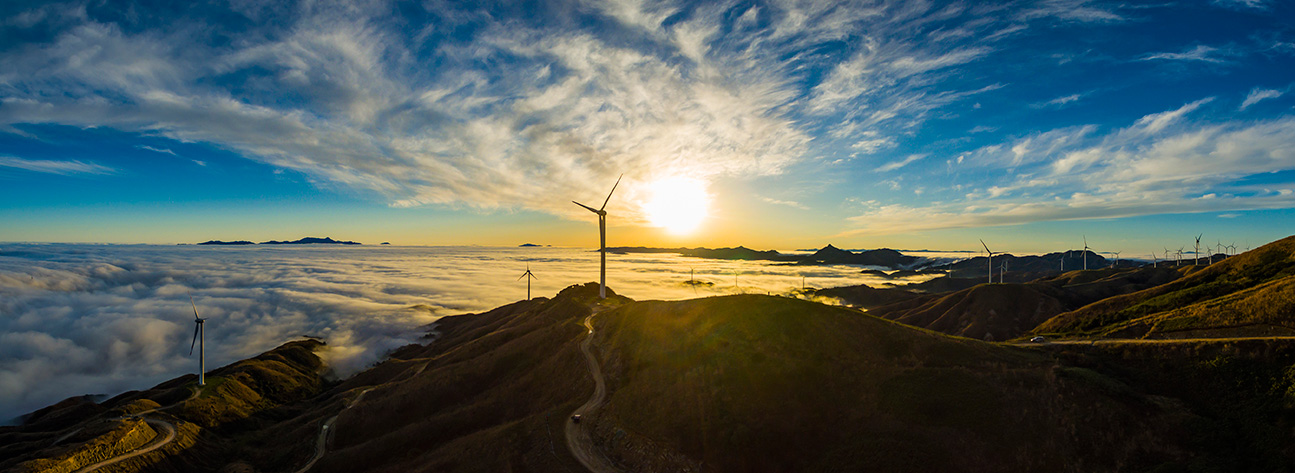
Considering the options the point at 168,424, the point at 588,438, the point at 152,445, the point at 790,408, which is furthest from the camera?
the point at 168,424

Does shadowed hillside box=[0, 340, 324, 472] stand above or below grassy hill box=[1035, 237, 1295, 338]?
below

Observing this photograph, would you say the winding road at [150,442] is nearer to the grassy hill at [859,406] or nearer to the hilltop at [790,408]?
the hilltop at [790,408]

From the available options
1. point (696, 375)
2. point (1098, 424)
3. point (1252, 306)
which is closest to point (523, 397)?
point (696, 375)

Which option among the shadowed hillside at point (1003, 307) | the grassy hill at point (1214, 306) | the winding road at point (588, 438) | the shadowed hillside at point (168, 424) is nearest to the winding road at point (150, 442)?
the shadowed hillside at point (168, 424)

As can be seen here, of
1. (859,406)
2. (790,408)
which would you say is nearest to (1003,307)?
(859,406)

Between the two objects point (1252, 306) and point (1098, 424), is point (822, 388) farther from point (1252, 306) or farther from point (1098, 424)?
point (1252, 306)

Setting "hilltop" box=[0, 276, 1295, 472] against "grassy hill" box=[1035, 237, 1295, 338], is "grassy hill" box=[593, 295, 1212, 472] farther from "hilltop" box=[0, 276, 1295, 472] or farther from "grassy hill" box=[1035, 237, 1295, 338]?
"grassy hill" box=[1035, 237, 1295, 338]

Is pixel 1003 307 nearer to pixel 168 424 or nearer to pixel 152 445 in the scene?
pixel 152 445

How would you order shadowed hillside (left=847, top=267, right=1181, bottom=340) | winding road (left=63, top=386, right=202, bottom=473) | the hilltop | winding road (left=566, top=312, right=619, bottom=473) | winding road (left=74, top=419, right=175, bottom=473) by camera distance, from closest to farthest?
1. the hilltop
2. winding road (left=566, top=312, right=619, bottom=473)
3. winding road (left=74, top=419, right=175, bottom=473)
4. winding road (left=63, top=386, right=202, bottom=473)
5. shadowed hillside (left=847, top=267, right=1181, bottom=340)

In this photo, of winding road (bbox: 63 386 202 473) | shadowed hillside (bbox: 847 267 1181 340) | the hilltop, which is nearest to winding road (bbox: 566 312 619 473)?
the hilltop
